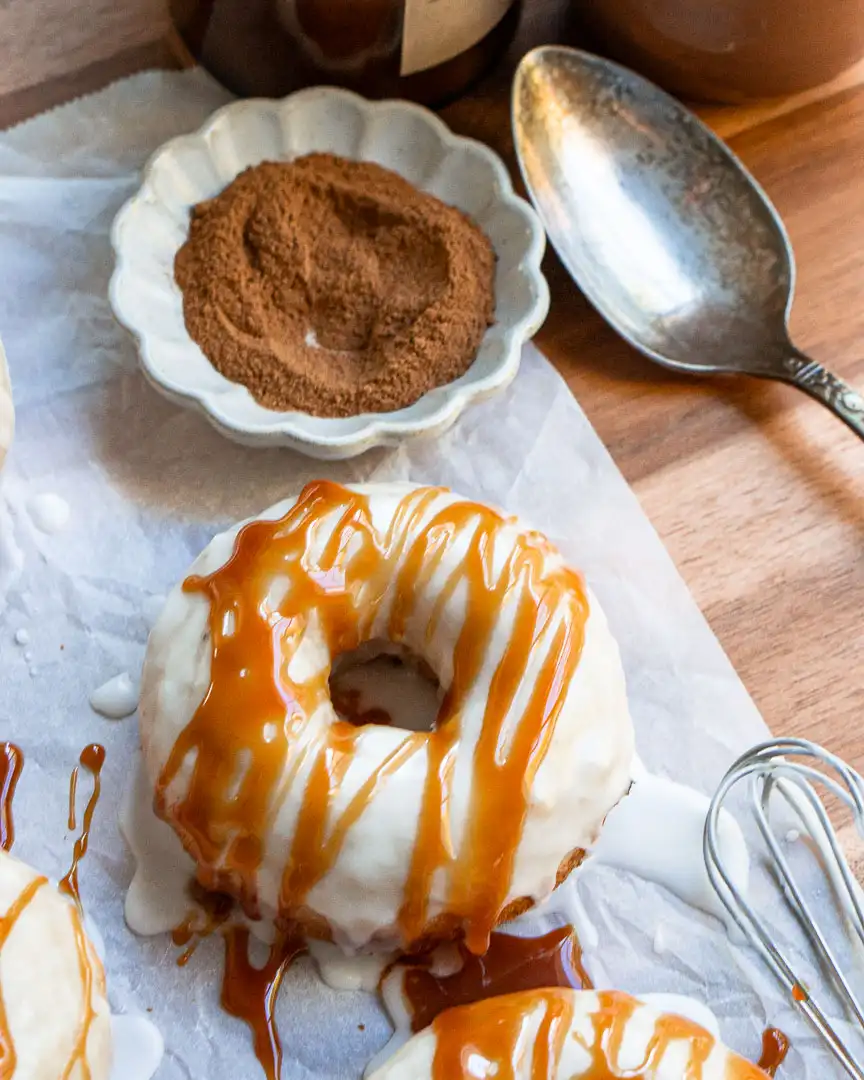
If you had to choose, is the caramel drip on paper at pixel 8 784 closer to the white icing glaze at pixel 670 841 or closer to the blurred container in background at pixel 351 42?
the white icing glaze at pixel 670 841

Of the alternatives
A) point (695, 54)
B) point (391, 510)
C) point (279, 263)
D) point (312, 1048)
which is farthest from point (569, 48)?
point (312, 1048)

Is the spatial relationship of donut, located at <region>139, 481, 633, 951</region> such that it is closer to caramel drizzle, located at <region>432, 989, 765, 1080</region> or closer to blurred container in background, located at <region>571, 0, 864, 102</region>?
caramel drizzle, located at <region>432, 989, 765, 1080</region>

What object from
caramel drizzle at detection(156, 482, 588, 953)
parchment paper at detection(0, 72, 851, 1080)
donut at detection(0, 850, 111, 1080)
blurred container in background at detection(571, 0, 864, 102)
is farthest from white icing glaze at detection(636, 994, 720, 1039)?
blurred container in background at detection(571, 0, 864, 102)

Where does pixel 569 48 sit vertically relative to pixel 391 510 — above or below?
above

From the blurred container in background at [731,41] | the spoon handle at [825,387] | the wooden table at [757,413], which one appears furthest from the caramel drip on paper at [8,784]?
the blurred container in background at [731,41]

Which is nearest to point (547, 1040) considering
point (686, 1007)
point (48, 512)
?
point (686, 1007)

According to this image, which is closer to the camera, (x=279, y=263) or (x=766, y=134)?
(x=279, y=263)

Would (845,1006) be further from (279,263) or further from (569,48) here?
(569,48)
